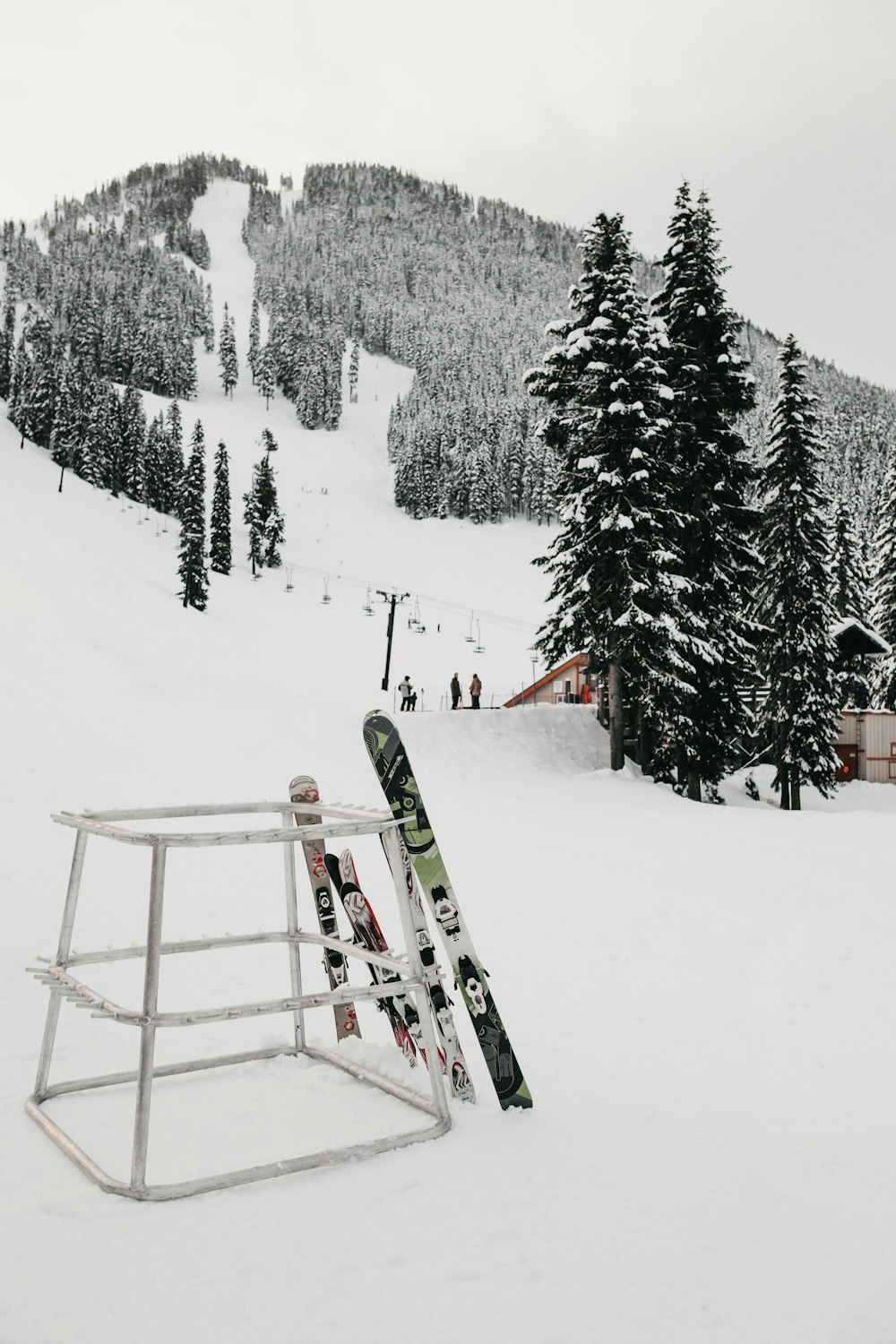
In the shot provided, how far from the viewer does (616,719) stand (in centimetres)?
2642

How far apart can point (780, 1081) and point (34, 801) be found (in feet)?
45.5

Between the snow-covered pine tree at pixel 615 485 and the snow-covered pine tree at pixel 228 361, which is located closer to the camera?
the snow-covered pine tree at pixel 615 485

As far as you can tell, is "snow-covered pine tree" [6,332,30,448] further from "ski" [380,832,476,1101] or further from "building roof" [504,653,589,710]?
"ski" [380,832,476,1101]

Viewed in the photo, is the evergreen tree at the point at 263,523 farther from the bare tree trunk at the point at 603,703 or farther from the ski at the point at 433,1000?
the ski at the point at 433,1000

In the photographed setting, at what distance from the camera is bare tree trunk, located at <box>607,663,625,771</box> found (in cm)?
2602

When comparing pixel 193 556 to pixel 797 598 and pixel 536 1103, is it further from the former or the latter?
pixel 536 1103

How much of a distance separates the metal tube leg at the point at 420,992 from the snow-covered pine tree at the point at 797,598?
2743 centimetres

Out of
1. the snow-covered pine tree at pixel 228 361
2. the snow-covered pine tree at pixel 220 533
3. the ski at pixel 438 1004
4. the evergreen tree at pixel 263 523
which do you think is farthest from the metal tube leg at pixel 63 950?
the snow-covered pine tree at pixel 228 361

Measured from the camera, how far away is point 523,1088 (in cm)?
510

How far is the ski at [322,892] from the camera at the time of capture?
18.5ft

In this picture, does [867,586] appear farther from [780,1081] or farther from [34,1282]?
[34,1282]

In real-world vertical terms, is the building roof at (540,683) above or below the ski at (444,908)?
above

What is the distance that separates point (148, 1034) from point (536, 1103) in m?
2.51

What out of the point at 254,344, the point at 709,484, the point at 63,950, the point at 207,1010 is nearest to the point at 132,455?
the point at 709,484
